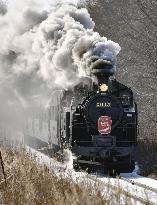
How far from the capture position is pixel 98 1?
36219 millimetres

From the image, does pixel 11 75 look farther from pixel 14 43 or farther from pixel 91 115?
pixel 91 115

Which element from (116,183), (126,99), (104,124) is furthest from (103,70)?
(116,183)

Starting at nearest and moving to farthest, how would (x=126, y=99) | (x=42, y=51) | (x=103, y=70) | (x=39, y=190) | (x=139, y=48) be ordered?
(x=39, y=190), (x=103, y=70), (x=126, y=99), (x=42, y=51), (x=139, y=48)

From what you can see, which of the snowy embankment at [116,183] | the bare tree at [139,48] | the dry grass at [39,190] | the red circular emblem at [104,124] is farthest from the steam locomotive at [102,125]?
the bare tree at [139,48]

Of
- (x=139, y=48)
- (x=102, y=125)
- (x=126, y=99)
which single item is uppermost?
(x=139, y=48)

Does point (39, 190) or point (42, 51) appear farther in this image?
point (42, 51)

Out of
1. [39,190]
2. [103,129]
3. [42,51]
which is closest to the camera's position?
[39,190]

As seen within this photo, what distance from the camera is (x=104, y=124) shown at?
1343 cm

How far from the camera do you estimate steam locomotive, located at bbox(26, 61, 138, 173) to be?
43.7 feet

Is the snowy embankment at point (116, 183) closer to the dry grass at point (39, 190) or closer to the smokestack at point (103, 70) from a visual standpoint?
the dry grass at point (39, 190)

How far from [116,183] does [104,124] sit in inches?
202

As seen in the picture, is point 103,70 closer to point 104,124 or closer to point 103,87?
point 103,87

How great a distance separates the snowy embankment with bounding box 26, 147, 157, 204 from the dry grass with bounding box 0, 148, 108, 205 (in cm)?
17

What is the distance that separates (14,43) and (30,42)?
1616mm
